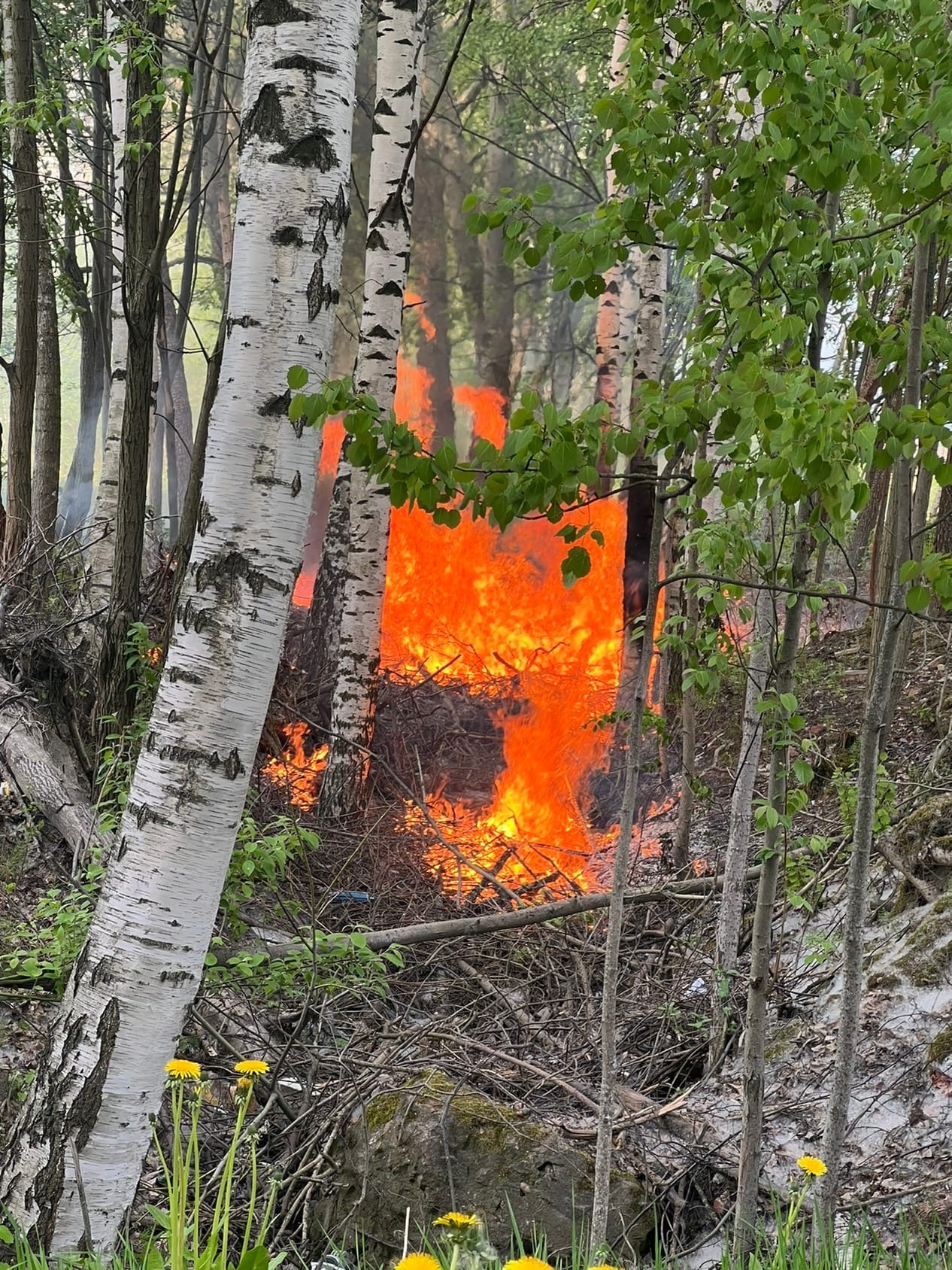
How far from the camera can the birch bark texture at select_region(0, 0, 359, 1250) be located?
2.45 m

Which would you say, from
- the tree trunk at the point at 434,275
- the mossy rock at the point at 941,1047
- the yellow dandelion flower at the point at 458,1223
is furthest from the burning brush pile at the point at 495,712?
the tree trunk at the point at 434,275

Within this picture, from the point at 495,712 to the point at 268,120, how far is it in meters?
6.61

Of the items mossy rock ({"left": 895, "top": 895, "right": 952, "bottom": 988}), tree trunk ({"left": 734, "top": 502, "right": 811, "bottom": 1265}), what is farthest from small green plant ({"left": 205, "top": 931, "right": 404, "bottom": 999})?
mossy rock ({"left": 895, "top": 895, "right": 952, "bottom": 988})

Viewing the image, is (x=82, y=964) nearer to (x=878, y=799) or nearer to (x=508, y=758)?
(x=878, y=799)

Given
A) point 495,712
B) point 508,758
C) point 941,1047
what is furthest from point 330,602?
point 941,1047

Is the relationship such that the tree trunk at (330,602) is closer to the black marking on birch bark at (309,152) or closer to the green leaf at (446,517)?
the black marking on birch bark at (309,152)

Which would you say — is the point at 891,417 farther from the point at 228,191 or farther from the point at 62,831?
the point at 228,191

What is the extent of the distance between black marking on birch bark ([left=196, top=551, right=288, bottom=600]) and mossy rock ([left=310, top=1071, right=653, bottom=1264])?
1874 mm

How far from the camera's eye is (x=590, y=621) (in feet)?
32.3

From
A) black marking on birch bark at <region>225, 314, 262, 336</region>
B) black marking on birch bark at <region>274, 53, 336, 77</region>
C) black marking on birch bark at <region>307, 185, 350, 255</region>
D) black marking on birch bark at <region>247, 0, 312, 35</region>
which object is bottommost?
black marking on birch bark at <region>225, 314, 262, 336</region>

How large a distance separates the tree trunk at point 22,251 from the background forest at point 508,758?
44mm

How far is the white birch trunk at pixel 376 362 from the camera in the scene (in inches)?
270

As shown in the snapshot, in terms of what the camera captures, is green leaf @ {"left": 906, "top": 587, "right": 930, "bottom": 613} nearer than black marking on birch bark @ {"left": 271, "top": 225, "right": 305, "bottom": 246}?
Yes

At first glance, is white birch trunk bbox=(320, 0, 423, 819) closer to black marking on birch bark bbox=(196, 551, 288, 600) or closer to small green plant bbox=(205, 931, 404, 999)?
small green plant bbox=(205, 931, 404, 999)
